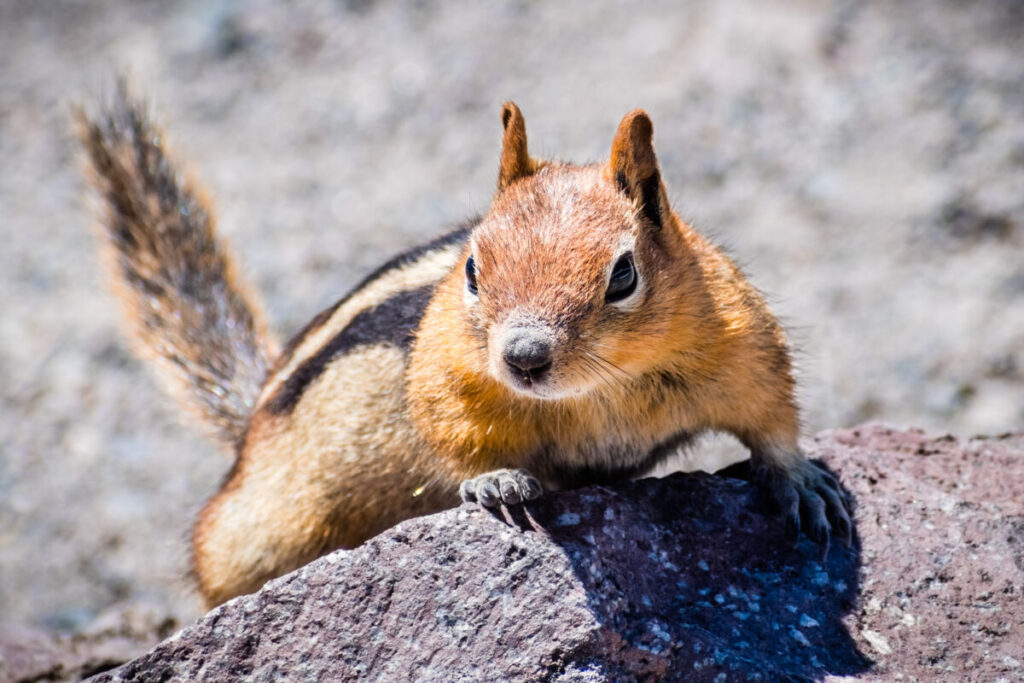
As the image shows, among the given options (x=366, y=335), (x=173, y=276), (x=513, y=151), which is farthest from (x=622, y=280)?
(x=173, y=276)

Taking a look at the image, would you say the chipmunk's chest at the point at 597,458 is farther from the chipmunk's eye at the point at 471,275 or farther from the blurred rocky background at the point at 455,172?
the blurred rocky background at the point at 455,172

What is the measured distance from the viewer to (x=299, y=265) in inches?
254

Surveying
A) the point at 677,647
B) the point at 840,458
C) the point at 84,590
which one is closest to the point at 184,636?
the point at 677,647

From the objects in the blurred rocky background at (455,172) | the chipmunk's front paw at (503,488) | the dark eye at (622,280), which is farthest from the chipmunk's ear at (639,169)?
the blurred rocky background at (455,172)

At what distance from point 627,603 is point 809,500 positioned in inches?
26.8

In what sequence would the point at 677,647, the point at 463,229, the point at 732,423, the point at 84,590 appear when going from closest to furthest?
1. the point at 677,647
2. the point at 732,423
3. the point at 463,229
4. the point at 84,590

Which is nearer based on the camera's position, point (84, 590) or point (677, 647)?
point (677, 647)

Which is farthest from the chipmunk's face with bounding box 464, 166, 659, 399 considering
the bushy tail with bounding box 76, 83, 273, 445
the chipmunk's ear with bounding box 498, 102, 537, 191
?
the bushy tail with bounding box 76, 83, 273, 445

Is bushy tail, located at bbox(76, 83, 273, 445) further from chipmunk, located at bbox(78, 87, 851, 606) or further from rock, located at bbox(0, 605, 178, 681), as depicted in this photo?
rock, located at bbox(0, 605, 178, 681)

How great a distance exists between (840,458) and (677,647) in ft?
3.41

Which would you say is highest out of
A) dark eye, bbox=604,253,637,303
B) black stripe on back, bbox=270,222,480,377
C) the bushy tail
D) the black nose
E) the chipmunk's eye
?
the bushy tail

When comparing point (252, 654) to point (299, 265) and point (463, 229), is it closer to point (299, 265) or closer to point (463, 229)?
point (463, 229)

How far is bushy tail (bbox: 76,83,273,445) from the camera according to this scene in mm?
4324

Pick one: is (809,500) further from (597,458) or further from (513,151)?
(513,151)
